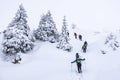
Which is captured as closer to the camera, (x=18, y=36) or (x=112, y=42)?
(x=18, y=36)

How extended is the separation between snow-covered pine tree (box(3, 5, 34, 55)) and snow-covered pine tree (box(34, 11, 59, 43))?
4.22 m

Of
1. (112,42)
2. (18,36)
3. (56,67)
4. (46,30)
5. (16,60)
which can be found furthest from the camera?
(46,30)

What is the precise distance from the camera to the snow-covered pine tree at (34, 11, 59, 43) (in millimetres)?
32125

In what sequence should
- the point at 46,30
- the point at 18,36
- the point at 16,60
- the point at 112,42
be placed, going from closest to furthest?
the point at 16,60
the point at 18,36
the point at 112,42
the point at 46,30

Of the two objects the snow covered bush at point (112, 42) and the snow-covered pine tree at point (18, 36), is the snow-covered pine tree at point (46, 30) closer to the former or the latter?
the snow-covered pine tree at point (18, 36)

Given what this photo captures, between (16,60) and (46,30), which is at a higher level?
(46,30)

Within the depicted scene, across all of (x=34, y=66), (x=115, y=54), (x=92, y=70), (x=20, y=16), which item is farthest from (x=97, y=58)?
(x=20, y=16)

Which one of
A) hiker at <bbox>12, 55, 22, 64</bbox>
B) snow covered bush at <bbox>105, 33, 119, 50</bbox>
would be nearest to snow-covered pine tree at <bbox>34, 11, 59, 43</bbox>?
hiker at <bbox>12, 55, 22, 64</bbox>

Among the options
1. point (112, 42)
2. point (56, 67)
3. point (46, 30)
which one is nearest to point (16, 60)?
point (56, 67)

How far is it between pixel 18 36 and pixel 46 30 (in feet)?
25.6

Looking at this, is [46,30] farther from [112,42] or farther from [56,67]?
[56,67]

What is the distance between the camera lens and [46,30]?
32531 mm

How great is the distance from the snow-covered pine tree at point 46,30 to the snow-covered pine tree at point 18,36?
166 inches

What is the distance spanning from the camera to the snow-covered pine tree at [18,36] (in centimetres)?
2483
